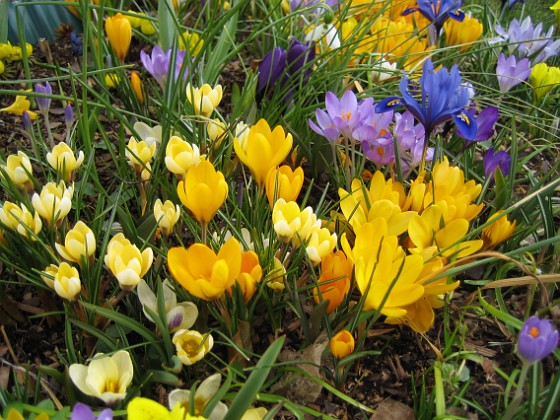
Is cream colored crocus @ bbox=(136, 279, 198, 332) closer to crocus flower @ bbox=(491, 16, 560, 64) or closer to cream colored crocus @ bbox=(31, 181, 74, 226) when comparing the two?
cream colored crocus @ bbox=(31, 181, 74, 226)

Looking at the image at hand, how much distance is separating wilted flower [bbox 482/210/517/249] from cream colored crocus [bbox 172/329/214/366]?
0.62 m

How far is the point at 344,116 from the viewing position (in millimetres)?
1294

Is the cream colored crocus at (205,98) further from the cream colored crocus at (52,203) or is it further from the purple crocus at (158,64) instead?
the cream colored crocus at (52,203)

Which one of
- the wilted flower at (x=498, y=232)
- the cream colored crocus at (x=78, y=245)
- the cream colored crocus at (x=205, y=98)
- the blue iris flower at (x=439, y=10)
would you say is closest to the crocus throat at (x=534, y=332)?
the wilted flower at (x=498, y=232)

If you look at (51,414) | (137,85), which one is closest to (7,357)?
(51,414)

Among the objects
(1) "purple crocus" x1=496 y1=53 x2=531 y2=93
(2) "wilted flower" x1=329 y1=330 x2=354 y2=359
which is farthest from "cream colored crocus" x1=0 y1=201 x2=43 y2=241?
(1) "purple crocus" x1=496 y1=53 x2=531 y2=93

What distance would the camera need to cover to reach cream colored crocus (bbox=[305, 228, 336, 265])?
98 centimetres

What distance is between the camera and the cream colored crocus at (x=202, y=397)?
0.89 meters

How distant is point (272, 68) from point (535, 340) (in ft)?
3.17

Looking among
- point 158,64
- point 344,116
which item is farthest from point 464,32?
point 158,64

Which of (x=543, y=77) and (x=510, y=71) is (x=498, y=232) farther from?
(x=543, y=77)

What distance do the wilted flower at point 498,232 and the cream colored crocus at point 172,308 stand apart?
627mm

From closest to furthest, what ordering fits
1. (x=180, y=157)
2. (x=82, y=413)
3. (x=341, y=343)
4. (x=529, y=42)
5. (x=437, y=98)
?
(x=82, y=413) < (x=341, y=343) < (x=180, y=157) < (x=437, y=98) < (x=529, y=42)

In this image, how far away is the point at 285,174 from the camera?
1.12 metres
